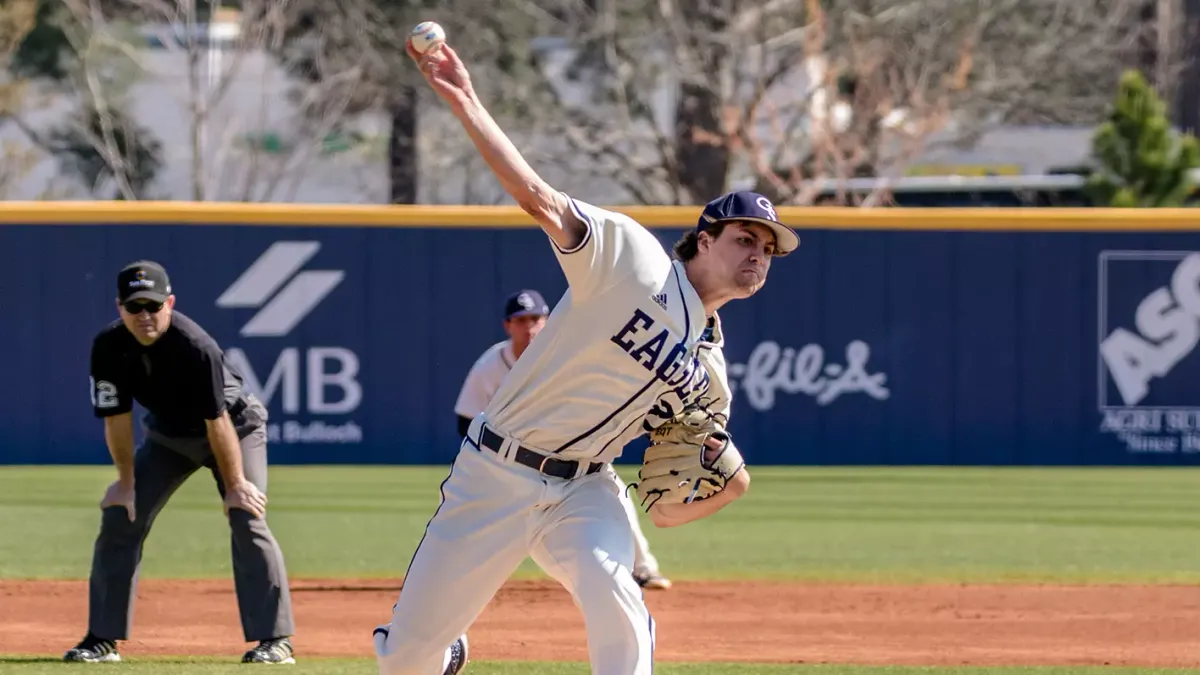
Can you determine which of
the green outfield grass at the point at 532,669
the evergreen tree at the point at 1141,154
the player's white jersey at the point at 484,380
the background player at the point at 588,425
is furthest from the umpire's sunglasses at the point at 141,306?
the evergreen tree at the point at 1141,154

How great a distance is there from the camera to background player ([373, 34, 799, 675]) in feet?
15.1

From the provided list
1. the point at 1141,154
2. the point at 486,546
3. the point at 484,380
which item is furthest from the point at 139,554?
the point at 1141,154

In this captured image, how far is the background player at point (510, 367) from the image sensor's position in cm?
879

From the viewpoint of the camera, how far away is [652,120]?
2586 centimetres

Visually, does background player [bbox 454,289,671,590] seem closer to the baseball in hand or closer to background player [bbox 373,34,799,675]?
background player [bbox 373,34,799,675]

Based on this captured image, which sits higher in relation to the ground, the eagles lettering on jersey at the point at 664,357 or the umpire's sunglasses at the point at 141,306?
the umpire's sunglasses at the point at 141,306

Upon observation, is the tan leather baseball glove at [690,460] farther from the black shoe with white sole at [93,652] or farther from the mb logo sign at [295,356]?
the mb logo sign at [295,356]

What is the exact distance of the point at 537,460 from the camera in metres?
4.79

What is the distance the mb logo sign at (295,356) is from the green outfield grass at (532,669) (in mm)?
7689

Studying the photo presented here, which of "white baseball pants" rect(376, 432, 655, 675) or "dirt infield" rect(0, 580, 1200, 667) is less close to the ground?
"white baseball pants" rect(376, 432, 655, 675)

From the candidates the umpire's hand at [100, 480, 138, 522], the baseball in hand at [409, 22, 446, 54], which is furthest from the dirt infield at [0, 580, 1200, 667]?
the baseball in hand at [409, 22, 446, 54]

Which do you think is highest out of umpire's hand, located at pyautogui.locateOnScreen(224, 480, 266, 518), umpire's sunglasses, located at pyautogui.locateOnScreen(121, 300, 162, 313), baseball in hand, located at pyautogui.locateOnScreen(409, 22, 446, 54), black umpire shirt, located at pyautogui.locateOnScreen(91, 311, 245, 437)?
Result: baseball in hand, located at pyautogui.locateOnScreen(409, 22, 446, 54)

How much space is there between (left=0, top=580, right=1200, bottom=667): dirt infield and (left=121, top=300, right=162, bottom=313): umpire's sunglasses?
1656 millimetres

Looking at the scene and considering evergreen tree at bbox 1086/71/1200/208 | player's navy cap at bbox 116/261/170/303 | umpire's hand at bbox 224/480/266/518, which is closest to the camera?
player's navy cap at bbox 116/261/170/303
